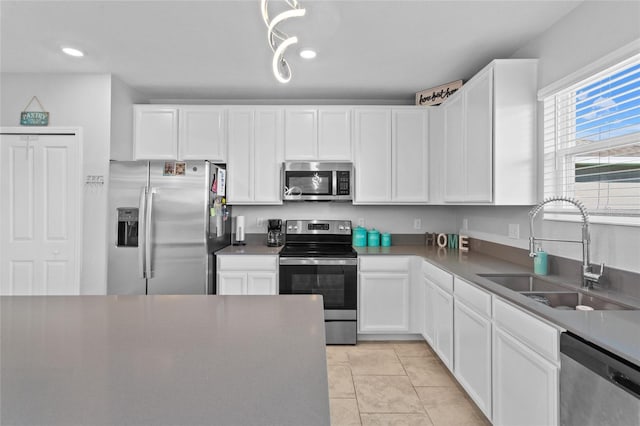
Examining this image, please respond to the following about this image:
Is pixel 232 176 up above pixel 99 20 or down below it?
below

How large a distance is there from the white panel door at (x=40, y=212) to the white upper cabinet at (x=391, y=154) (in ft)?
9.03

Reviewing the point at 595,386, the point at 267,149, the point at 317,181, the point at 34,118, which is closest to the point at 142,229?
the point at 267,149

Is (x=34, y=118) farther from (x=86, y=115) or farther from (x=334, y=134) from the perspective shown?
(x=334, y=134)

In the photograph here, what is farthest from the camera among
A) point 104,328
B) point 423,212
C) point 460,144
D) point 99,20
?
point 423,212

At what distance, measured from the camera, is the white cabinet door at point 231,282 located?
3.17m

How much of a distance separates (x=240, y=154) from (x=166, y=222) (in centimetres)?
103

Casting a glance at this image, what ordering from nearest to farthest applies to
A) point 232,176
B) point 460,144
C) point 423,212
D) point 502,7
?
1. point 502,7
2. point 460,144
3. point 232,176
4. point 423,212

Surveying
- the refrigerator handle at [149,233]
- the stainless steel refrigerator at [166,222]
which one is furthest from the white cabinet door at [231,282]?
the refrigerator handle at [149,233]

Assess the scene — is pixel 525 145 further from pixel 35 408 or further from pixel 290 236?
pixel 35 408

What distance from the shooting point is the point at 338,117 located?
3502 mm

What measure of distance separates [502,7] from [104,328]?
2661 millimetres

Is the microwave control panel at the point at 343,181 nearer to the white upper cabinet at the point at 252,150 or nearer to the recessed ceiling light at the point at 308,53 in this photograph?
the white upper cabinet at the point at 252,150

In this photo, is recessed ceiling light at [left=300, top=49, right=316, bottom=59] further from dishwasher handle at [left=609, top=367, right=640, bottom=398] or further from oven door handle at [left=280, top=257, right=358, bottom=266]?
dishwasher handle at [left=609, top=367, right=640, bottom=398]

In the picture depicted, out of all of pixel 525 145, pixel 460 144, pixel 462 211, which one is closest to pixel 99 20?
pixel 460 144
